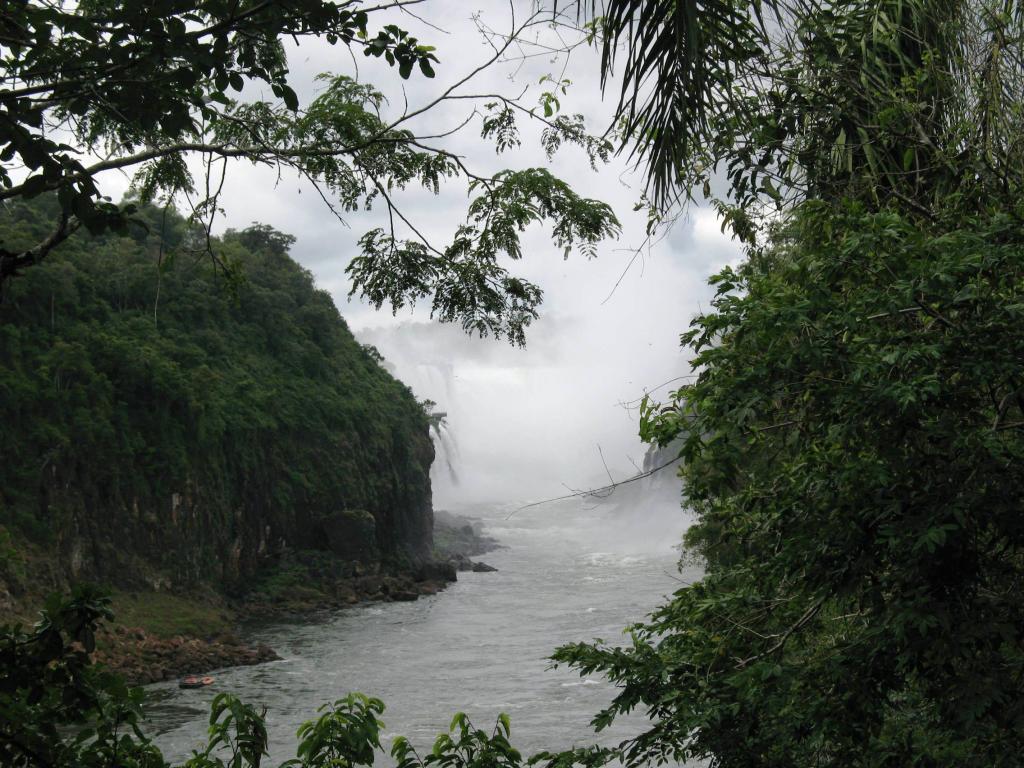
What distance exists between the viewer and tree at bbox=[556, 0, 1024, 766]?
3.36 metres

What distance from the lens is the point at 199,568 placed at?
98.6 feet

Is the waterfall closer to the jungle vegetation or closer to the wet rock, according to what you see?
the wet rock

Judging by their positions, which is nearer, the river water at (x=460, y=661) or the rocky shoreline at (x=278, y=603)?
the river water at (x=460, y=661)

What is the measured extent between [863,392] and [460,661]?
65.1 feet

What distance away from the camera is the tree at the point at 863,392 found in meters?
3.36

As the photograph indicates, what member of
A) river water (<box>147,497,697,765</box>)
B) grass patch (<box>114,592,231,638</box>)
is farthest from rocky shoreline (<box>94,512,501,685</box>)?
river water (<box>147,497,697,765</box>)

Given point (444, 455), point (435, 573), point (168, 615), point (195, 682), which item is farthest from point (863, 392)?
point (444, 455)

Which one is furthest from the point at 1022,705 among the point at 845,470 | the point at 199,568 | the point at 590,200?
the point at 199,568

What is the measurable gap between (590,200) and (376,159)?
126cm

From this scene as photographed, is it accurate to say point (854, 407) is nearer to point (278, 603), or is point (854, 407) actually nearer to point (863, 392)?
point (863, 392)

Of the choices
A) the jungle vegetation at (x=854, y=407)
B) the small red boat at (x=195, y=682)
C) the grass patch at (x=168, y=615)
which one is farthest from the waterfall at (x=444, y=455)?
the jungle vegetation at (x=854, y=407)

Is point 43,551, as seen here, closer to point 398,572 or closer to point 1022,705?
point 398,572

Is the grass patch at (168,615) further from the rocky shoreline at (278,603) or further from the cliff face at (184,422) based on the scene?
the cliff face at (184,422)

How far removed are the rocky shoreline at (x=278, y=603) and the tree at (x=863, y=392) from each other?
478 inches
